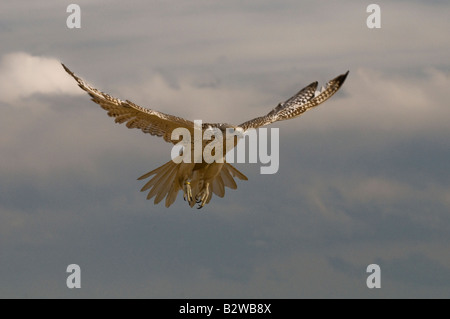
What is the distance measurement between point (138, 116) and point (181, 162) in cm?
211

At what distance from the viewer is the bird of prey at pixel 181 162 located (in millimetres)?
37719

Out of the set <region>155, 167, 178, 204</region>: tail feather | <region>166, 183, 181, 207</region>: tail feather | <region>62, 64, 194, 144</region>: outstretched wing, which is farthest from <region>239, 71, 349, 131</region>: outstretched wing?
<region>62, 64, 194, 144</region>: outstretched wing

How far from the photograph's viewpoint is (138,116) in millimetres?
38312

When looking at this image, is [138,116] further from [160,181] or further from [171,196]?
[171,196]

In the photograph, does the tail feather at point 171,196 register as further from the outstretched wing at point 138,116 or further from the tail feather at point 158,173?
the outstretched wing at point 138,116

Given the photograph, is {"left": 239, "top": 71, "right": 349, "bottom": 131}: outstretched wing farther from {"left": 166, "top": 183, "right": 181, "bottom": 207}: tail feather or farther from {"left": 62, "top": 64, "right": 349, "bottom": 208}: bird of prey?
{"left": 166, "top": 183, "right": 181, "bottom": 207}: tail feather

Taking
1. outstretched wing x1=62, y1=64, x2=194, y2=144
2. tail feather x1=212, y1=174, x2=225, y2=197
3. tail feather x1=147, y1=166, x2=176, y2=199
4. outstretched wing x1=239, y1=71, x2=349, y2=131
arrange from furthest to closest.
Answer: outstretched wing x1=239, y1=71, x2=349, y2=131, tail feather x1=212, y1=174, x2=225, y2=197, tail feather x1=147, y1=166, x2=176, y2=199, outstretched wing x1=62, y1=64, x2=194, y2=144

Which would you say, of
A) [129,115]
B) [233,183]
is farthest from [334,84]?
[129,115]

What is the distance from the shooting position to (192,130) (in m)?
38.4


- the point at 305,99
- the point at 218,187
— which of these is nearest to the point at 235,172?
the point at 218,187

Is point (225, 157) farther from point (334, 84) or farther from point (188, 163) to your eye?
point (334, 84)

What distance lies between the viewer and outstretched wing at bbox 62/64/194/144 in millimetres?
37406

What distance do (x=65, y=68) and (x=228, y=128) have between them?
512cm

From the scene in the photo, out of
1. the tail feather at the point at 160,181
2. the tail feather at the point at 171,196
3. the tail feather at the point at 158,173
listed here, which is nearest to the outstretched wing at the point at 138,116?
the tail feather at the point at 158,173
